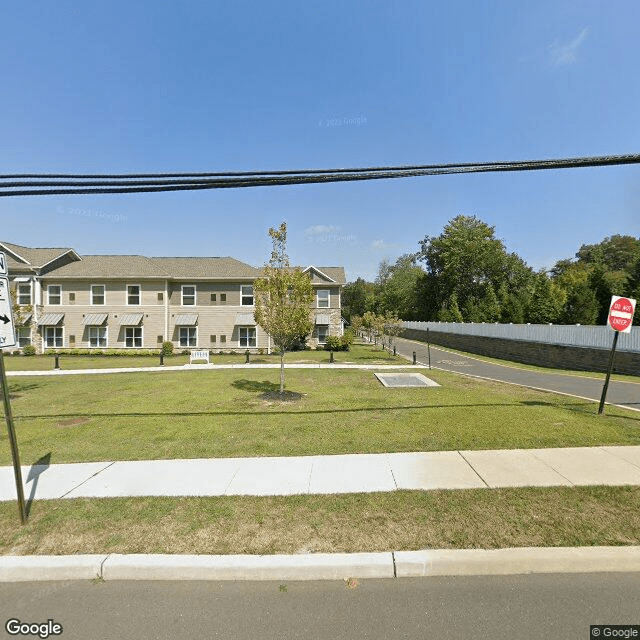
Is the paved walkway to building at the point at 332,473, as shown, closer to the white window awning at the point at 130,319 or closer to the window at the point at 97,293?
the white window awning at the point at 130,319

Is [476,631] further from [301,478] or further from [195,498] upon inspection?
[195,498]

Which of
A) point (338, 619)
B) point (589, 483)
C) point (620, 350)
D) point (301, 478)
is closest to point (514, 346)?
point (620, 350)

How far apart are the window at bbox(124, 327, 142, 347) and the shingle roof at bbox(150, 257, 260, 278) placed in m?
5.18

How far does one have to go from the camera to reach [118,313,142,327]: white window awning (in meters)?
25.7

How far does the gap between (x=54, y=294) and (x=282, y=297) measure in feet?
85.7

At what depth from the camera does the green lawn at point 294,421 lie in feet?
20.2

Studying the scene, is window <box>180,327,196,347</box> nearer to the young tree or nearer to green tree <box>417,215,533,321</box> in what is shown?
the young tree

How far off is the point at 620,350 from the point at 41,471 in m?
20.7

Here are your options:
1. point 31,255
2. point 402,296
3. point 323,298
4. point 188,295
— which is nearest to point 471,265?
point 402,296

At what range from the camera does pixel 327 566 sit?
3189 millimetres

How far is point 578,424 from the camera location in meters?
7.14

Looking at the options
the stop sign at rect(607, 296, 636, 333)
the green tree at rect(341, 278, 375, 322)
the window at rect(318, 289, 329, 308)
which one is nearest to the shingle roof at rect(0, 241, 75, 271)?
the window at rect(318, 289, 329, 308)

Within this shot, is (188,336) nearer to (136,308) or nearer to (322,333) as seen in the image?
(136,308)

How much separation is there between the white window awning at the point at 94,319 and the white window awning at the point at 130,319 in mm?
1204
